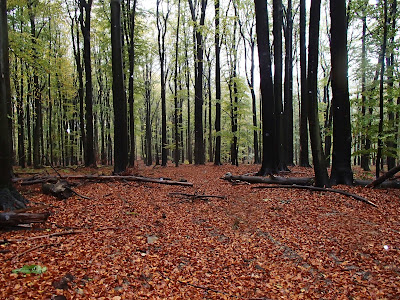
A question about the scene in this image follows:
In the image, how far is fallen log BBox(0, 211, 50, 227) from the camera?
13.4ft

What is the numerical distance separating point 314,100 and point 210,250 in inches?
230

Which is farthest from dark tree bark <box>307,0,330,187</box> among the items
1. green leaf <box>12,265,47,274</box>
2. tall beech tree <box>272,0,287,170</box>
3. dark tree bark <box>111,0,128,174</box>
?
dark tree bark <box>111,0,128,174</box>

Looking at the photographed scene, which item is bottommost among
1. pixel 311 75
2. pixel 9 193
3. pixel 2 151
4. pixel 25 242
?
pixel 25 242

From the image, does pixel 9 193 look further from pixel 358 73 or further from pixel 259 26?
Result: pixel 358 73

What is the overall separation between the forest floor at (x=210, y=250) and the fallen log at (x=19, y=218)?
0.67ft

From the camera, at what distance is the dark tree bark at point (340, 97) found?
816 centimetres

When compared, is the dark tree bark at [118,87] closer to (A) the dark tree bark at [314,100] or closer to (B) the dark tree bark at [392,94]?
(A) the dark tree bark at [314,100]

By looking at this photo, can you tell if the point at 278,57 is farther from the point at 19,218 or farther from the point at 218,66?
the point at 19,218

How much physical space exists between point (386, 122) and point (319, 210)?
17.5 feet

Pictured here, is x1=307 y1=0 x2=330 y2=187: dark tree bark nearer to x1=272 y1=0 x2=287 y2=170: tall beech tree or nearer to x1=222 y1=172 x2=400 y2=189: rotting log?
x1=222 y1=172 x2=400 y2=189: rotting log

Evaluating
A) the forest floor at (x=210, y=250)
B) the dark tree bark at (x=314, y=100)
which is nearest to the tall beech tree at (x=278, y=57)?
the dark tree bark at (x=314, y=100)

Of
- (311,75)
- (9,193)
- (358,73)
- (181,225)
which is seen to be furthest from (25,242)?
(358,73)

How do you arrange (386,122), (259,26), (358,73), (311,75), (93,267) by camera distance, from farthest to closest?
(358,73), (259,26), (386,122), (311,75), (93,267)

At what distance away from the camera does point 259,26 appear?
33.9 feet
